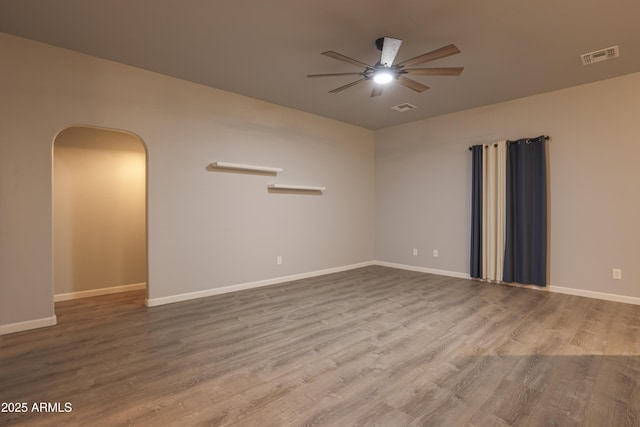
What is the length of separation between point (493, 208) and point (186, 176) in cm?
471

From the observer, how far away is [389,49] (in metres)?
2.79

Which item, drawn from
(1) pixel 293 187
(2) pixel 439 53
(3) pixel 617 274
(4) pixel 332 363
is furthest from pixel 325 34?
(3) pixel 617 274

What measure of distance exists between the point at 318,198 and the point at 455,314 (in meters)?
3.11

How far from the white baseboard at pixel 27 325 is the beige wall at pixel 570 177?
18.2 ft

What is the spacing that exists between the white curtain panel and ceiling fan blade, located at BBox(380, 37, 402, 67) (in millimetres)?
2948

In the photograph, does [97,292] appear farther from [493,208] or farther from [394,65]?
[493,208]

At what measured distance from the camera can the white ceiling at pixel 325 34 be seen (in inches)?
104

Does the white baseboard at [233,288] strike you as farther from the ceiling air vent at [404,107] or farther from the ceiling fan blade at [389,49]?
the ceiling fan blade at [389,49]

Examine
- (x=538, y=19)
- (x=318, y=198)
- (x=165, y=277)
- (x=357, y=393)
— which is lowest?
(x=357, y=393)

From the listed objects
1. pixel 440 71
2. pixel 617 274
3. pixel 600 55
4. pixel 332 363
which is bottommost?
pixel 332 363

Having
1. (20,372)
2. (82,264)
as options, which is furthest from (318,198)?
(20,372)

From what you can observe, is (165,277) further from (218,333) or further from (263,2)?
(263,2)

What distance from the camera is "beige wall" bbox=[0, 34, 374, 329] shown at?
122 inches

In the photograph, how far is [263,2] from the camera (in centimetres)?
259
